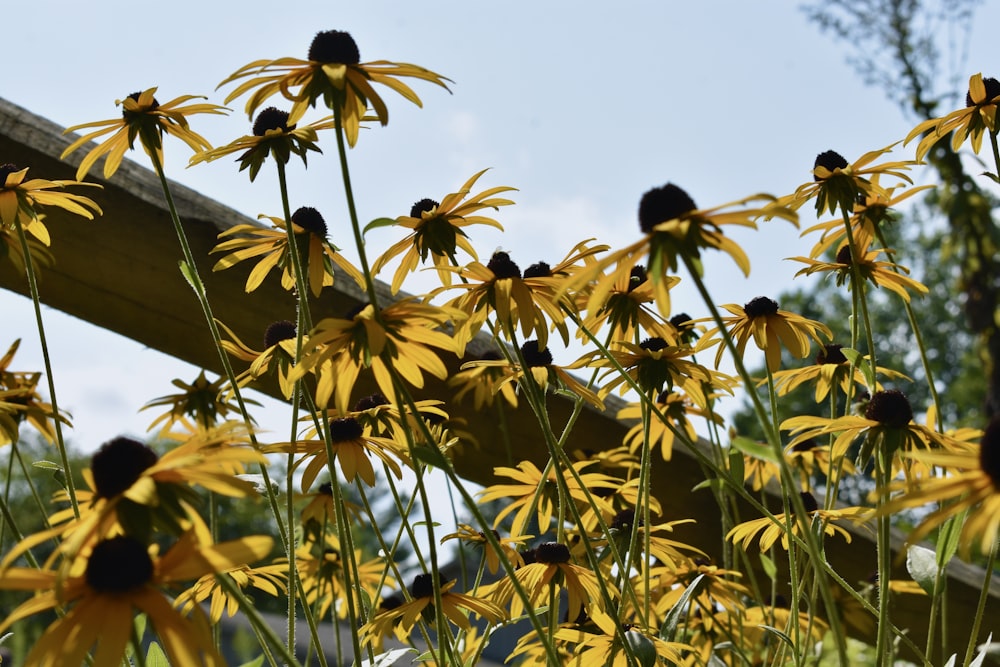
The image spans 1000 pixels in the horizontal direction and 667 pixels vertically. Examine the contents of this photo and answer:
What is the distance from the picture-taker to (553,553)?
3.47 ft

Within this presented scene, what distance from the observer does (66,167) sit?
50.2 inches

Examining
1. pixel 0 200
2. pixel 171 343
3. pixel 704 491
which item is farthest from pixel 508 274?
pixel 704 491

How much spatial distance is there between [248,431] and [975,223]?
9.45m

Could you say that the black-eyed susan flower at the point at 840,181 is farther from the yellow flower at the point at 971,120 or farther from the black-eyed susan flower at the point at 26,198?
the black-eyed susan flower at the point at 26,198

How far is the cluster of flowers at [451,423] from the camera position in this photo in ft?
1.69

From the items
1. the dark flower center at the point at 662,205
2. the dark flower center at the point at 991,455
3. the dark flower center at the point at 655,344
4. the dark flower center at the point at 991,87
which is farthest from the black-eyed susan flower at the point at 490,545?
the dark flower center at the point at 991,87

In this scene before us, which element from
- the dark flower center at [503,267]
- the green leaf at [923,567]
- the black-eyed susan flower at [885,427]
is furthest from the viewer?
the dark flower center at [503,267]

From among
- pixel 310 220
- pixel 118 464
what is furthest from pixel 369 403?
pixel 118 464

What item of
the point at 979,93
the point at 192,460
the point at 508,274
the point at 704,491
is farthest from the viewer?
the point at 704,491

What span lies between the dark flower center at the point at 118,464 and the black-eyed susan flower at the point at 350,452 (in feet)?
0.89

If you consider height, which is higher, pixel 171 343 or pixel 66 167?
pixel 66 167

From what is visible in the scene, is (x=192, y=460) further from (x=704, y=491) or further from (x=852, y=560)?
(x=852, y=560)

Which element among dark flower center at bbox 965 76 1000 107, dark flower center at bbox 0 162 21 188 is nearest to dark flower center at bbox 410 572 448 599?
dark flower center at bbox 0 162 21 188

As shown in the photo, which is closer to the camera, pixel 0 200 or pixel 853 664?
pixel 0 200
